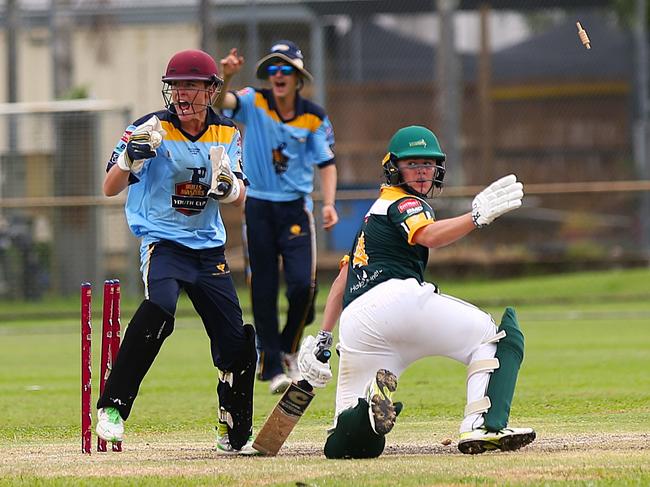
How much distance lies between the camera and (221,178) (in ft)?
22.1

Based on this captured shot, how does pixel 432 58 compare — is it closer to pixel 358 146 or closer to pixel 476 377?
pixel 358 146

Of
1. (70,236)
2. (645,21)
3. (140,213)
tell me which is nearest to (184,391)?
(140,213)

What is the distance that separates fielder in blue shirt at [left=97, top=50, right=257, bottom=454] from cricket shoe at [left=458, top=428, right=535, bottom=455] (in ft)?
3.86

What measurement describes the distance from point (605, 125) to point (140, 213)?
17.0m

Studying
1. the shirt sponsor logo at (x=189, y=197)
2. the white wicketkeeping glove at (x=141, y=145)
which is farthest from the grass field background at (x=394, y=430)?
the white wicketkeeping glove at (x=141, y=145)

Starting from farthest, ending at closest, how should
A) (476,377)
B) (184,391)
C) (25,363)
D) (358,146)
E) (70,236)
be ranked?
(358,146)
(70,236)
(25,363)
(184,391)
(476,377)

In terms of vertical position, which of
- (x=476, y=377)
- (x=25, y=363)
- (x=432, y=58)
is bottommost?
(x=25, y=363)

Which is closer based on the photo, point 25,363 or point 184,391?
point 184,391

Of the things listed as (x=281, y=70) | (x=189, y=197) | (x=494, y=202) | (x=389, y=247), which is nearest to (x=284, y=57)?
(x=281, y=70)

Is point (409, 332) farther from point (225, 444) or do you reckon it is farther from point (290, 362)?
point (290, 362)

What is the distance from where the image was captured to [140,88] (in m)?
24.4

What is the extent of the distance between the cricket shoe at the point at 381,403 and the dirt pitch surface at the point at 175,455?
1.30 feet

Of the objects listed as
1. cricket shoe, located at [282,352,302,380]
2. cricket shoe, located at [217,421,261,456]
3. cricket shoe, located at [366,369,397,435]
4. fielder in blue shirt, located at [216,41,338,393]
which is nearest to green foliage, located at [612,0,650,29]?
fielder in blue shirt, located at [216,41,338,393]

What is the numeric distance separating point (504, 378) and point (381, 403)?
1.86 feet
